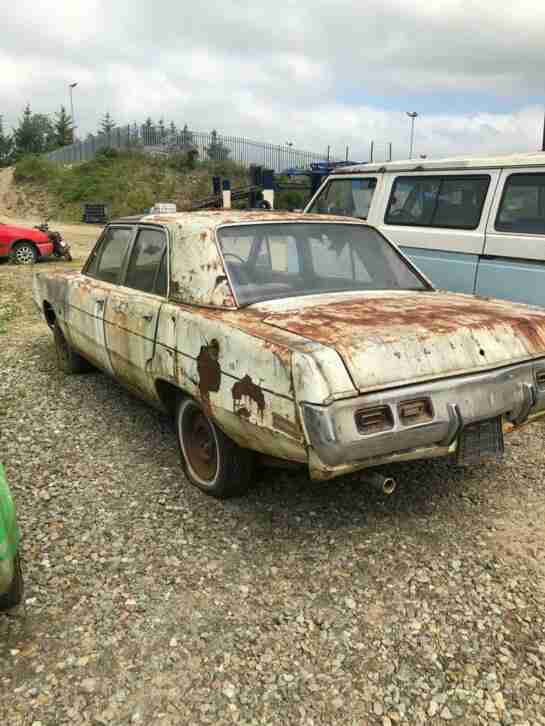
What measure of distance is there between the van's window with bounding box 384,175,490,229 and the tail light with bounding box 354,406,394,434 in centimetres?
376

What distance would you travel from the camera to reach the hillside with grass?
→ 110 feet

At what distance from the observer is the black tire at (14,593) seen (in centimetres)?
249

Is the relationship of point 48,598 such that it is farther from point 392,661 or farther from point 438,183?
point 438,183

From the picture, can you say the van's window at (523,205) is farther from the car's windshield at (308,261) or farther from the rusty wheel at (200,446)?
the rusty wheel at (200,446)

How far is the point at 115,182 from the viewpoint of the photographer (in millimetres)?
35125

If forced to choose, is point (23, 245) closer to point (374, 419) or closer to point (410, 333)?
point (410, 333)

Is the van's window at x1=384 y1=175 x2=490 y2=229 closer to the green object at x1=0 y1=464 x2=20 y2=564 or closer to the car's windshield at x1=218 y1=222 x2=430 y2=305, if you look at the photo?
the car's windshield at x1=218 y1=222 x2=430 y2=305

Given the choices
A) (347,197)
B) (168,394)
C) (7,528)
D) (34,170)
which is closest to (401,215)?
(347,197)

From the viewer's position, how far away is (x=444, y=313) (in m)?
3.22

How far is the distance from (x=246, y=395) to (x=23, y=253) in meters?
13.0

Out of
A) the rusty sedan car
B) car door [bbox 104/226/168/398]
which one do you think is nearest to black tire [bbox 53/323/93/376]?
the rusty sedan car

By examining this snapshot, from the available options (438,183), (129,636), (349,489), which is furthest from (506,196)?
(129,636)

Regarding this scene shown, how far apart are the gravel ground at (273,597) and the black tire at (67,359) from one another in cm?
162

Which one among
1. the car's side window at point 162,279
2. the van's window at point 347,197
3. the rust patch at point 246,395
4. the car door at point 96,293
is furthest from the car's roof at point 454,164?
the rust patch at point 246,395
